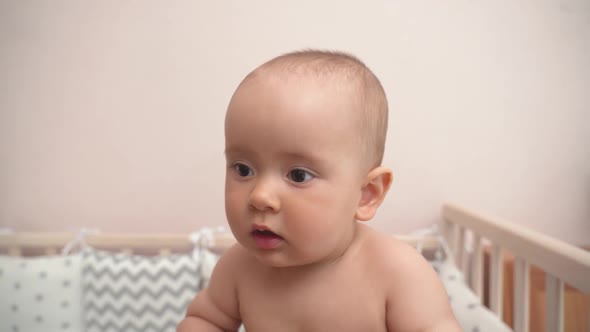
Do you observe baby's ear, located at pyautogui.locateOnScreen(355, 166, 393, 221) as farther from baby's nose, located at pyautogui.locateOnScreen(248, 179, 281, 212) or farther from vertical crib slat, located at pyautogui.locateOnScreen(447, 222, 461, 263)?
vertical crib slat, located at pyautogui.locateOnScreen(447, 222, 461, 263)

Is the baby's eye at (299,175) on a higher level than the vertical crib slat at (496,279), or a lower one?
higher

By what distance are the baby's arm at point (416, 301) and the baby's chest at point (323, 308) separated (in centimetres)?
2

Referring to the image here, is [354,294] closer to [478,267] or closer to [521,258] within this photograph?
[521,258]

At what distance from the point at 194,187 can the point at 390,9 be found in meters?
0.73

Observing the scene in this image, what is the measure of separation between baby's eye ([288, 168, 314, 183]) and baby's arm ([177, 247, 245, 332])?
0.19 m

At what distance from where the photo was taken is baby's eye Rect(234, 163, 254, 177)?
471 millimetres

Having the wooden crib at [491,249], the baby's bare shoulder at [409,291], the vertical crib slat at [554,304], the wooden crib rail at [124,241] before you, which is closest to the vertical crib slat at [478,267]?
the wooden crib at [491,249]

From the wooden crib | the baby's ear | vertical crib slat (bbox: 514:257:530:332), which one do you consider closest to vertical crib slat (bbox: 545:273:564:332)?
the wooden crib

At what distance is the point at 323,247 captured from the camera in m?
0.48

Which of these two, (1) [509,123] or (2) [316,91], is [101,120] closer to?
(2) [316,91]

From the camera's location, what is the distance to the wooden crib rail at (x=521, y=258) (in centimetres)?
62

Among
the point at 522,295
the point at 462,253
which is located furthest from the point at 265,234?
the point at 462,253

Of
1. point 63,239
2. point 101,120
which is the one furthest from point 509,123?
point 63,239

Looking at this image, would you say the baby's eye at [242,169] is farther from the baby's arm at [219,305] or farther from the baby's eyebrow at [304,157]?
the baby's arm at [219,305]
